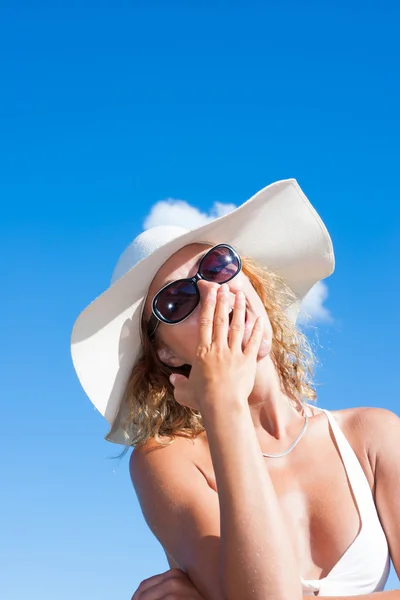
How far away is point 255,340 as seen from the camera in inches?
150

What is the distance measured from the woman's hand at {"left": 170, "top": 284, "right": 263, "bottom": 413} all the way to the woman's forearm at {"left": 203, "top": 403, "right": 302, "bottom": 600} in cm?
16

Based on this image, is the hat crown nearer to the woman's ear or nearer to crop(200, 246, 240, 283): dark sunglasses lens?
crop(200, 246, 240, 283): dark sunglasses lens

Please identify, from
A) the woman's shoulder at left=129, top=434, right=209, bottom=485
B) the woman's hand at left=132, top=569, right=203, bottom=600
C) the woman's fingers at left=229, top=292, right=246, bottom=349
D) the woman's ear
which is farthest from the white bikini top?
the woman's ear

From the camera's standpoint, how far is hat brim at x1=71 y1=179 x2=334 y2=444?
493 cm

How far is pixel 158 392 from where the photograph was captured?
5148 mm

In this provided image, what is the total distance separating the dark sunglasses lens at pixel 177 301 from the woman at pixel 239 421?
0.4 inches

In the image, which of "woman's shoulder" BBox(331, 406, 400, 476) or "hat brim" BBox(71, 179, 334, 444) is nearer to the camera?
"woman's shoulder" BBox(331, 406, 400, 476)

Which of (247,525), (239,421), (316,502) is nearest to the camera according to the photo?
(247,525)

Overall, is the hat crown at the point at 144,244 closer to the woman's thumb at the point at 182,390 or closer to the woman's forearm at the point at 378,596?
the woman's thumb at the point at 182,390

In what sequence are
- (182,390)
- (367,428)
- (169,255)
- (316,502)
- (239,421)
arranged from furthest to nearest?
(169,255) < (367,428) < (316,502) < (182,390) < (239,421)

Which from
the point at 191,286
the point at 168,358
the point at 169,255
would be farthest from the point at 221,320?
the point at 168,358

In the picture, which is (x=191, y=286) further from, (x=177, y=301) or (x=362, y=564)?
(x=362, y=564)

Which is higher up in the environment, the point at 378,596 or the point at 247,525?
the point at 247,525

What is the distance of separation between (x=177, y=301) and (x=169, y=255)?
0.38 metres
